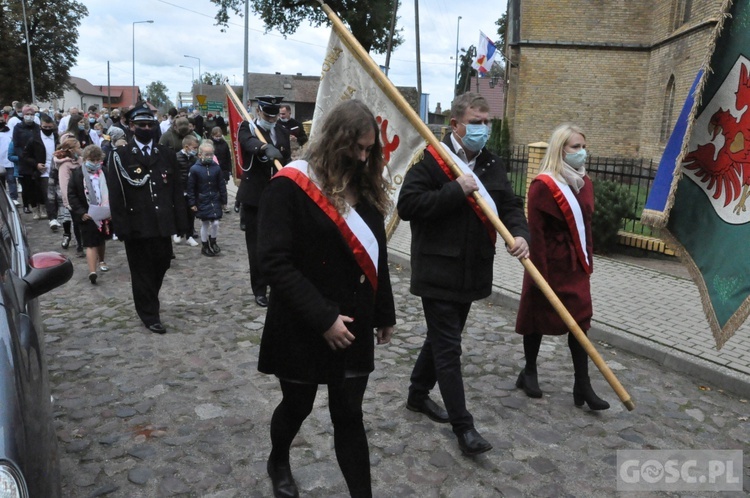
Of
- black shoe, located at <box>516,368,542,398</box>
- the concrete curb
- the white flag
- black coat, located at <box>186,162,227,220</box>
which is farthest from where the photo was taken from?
black coat, located at <box>186,162,227,220</box>

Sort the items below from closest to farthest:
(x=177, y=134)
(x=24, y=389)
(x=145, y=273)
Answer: (x=24, y=389), (x=145, y=273), (x=177, y=134)

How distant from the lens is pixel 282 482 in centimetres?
326

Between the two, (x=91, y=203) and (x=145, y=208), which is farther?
(x=91, y=203)

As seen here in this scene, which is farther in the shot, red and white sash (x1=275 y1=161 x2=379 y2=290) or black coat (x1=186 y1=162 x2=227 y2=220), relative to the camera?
black coat (x1=186 y1=162 x2=227 y2=220)

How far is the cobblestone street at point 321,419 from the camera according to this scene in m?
Result: 3.47

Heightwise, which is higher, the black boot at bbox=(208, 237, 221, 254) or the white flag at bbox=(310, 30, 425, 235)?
the white flag at bbox=(310, 30, 425, 235)

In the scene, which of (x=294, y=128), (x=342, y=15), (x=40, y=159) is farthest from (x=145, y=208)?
(x=342, y=15)

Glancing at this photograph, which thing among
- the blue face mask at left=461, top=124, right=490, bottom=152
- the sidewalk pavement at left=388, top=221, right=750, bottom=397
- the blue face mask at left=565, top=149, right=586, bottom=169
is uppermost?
the blue face mask at left=461, top=124, right=490, bottom=152

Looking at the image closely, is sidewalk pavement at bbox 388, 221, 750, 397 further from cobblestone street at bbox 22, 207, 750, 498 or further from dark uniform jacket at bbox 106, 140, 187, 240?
dark uniform jacket at bbox 106, 140, 187, 240

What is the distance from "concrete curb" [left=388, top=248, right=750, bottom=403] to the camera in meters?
4.97

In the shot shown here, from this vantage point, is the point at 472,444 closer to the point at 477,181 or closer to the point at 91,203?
the point at 477,181

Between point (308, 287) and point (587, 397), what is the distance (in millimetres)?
2531

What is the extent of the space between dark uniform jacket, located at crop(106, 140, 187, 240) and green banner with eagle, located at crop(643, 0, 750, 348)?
4.15 meters

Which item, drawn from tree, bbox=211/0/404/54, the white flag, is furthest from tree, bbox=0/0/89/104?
the white flag
